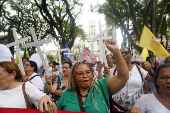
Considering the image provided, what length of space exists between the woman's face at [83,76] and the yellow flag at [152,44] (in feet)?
10.5

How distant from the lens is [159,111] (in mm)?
1479

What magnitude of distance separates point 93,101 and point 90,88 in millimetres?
195

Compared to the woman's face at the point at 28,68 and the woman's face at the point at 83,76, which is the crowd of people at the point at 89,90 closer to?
the woman's face at the point at 83,76

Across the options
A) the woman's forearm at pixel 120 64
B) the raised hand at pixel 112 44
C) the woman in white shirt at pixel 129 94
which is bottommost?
the woman in white shirt at pixel 129 94

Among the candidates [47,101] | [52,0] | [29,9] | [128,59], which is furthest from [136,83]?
[29,9]

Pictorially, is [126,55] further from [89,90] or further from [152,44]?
[152,44]

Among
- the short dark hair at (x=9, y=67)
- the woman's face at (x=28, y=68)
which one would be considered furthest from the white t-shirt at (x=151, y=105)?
the woman's face at (x=28, y=68)

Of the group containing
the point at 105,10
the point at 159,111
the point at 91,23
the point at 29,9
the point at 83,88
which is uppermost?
the point at 91,23

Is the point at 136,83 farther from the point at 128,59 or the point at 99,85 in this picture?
the point at 99,85

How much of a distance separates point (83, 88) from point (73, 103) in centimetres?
23

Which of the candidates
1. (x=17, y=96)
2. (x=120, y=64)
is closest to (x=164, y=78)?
(x=120, y=64)

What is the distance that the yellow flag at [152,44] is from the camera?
13.8 ft

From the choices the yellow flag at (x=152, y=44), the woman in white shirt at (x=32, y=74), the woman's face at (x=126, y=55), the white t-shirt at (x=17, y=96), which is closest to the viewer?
the white t-shirt at (x=17, y=96)

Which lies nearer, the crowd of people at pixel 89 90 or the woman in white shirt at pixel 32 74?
the crowd of people at pixel 89 90
